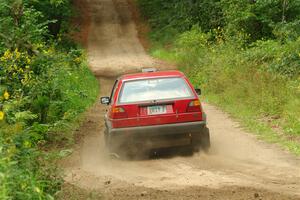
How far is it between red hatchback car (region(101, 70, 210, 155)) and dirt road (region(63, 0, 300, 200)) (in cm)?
30

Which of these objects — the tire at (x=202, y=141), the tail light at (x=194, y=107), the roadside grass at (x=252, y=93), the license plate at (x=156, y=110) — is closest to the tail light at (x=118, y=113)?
the license plate at (x=156, y=110)

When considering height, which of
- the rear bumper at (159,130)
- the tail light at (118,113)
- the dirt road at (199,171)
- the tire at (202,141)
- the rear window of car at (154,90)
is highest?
the rear window of car at (154,90)

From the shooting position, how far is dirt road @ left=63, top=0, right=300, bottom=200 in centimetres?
817

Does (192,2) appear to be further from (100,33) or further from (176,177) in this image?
(176,177)

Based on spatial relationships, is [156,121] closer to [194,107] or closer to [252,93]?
[194,107]

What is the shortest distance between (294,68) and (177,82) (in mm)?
6321

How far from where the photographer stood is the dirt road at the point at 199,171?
817cm

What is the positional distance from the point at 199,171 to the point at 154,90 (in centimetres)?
221

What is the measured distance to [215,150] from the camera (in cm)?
1175

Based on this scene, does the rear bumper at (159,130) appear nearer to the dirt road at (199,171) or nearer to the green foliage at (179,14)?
the dirt road at (199,171)

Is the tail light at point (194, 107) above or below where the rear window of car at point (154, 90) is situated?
below

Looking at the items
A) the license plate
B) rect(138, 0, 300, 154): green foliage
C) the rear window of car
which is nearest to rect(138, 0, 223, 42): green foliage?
rect(138, 0, 300, 154): green foliage

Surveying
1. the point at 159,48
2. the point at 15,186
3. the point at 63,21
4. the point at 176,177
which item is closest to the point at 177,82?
the point at 176,177

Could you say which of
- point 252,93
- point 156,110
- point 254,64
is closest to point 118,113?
point 156,110
